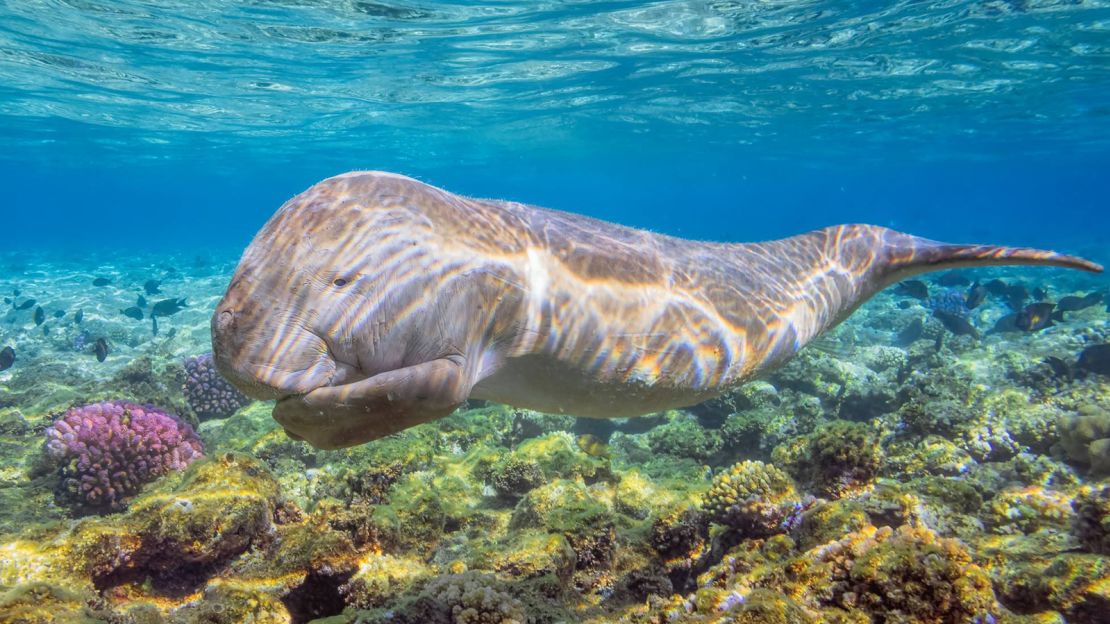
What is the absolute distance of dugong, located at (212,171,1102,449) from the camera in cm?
222

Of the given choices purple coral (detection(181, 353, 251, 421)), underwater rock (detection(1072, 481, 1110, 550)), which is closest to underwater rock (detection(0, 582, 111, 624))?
underwater rock (detection(1072, 481, 1110, 550))

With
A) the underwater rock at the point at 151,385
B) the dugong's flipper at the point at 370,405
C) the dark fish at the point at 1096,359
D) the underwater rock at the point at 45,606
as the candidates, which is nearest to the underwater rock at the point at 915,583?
the dugong's flipper at the point at 370,405

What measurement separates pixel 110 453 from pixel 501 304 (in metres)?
5.92

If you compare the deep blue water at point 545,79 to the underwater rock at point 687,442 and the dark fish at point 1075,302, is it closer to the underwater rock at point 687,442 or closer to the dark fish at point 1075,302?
→ the dark fish at point 1075,302

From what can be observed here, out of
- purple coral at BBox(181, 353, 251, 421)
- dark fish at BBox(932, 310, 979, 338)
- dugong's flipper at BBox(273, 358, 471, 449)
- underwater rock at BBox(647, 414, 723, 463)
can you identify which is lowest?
purple coral at BBox(181, 353, 251, 421)

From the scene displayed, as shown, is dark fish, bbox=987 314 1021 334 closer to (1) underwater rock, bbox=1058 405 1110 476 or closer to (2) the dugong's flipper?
(1) underwater rock, bbox=1058 405 1110 476

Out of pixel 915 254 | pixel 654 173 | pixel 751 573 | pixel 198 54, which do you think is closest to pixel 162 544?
pixel 751 573

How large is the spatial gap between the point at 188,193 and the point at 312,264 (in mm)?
120502

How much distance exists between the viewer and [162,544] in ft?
12.6

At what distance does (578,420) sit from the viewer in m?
9.70

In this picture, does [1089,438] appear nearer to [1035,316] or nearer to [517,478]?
[517,478]

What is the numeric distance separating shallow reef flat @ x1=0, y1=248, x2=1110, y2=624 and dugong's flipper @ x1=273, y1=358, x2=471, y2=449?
1.04m

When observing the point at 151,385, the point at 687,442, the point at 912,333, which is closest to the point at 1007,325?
the point at 912,333

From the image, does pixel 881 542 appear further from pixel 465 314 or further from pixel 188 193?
pixel 188 193
